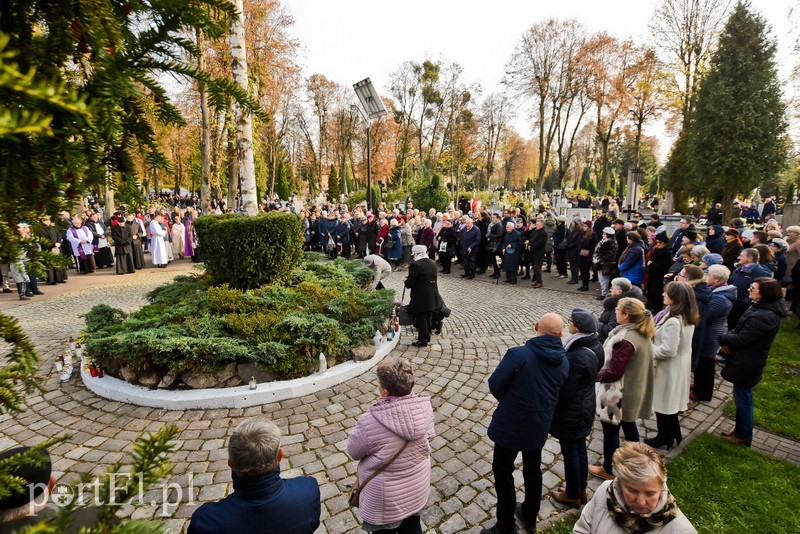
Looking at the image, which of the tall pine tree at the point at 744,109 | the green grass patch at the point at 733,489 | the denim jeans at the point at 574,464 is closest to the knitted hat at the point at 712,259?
the green grass patch at the point at 733,489

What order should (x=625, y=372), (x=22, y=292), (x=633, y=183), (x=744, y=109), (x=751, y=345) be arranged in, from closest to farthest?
(x=625, y=372) → (x=751, y=345) → (x=22, y=292) → (x=744, y=109) → (x=633, y=183)

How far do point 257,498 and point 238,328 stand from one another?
4.13m

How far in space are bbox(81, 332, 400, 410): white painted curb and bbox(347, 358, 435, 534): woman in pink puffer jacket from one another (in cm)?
281

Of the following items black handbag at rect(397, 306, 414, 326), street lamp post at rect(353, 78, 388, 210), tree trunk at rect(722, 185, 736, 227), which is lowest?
black handbag at rect(397, 306, 414, 326)

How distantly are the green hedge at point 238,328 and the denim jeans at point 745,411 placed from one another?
484 centimetres

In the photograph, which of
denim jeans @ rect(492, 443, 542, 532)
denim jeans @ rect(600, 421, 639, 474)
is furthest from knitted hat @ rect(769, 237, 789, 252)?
denim jeans @ rect(492, 443, 542, 532)

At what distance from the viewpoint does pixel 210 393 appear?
A: 5203 millimetres

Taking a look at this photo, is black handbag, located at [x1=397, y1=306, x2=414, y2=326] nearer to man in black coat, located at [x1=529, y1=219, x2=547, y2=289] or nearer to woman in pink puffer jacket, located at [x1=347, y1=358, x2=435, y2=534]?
woman in pink puffer jacket, located at [x1=347, y1=358, x2=435, y2=534]

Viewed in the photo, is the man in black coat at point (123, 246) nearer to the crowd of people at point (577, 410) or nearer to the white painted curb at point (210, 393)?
the white painted curb at point (210, 393)

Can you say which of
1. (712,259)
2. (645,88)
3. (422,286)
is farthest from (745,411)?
(645,88)

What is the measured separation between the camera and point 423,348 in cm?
726

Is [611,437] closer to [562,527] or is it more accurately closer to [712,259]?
[562,527]

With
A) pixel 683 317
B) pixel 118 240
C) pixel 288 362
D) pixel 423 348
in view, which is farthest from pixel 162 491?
pixel 118 240

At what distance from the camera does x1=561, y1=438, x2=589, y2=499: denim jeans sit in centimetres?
363
